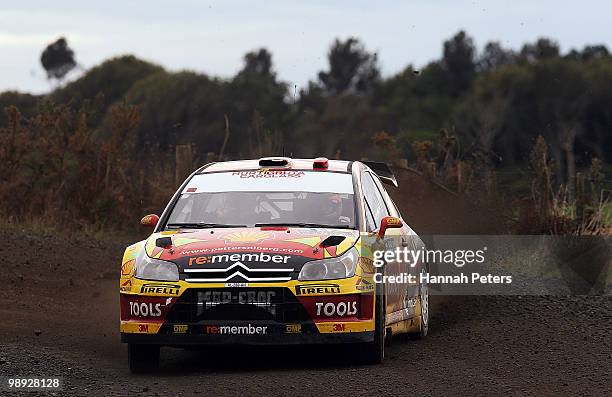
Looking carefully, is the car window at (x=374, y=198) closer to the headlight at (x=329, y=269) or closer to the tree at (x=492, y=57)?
the headlight at (x=329, y=269)

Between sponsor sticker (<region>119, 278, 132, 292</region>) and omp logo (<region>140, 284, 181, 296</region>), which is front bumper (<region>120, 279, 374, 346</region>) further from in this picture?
sponsor sticker (<region>119, 278, 132, 292</region>)

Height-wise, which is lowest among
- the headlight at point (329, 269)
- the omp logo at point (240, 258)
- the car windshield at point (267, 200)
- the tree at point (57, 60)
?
the headlight at point (329, 269)

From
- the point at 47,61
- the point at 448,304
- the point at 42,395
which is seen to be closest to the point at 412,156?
the point at 448,304

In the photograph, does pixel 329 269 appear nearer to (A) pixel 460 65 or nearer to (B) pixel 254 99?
(B) pixel 254 99

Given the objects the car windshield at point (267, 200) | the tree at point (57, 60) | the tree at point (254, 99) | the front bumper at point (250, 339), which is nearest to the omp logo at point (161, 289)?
the front bumper at point (250, 339)

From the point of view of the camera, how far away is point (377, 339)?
29.9 ft

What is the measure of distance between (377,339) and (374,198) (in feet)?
6.73

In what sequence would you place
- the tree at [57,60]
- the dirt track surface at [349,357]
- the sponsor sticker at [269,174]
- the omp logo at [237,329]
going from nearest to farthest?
1. the dirt track surface at [349,357]
2. the omp logo at [237,329]
3. the sponsor sticker at [269,174]
4. the tree at [57,60]

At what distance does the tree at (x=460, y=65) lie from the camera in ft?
141

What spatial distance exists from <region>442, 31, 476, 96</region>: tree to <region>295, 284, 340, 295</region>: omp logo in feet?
112

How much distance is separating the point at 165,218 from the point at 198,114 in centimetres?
3614

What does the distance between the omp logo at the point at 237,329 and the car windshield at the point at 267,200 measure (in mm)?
1260

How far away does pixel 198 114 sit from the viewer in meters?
45.9

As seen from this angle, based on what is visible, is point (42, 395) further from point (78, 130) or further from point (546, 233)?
point (78, 130)
